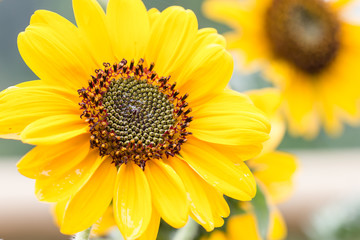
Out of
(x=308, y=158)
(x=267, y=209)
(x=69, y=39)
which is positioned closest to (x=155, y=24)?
(x=69, y=39)

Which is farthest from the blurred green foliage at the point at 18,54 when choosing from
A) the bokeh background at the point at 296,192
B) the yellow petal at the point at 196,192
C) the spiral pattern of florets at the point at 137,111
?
the yellow petal at the point at 196,192

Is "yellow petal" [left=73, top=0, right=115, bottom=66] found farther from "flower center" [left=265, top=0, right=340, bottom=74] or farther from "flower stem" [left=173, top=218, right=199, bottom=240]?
"flower center" [left=265, top=0, right=340, bottom=74]

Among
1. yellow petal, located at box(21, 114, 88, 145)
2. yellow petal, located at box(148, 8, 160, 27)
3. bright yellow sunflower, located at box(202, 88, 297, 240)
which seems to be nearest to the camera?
yellow petal, located at box(21, 114, 88, 145)

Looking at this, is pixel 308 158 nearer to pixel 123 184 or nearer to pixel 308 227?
pixel 308 227

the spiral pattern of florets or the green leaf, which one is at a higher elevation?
the spiral pattern of florets

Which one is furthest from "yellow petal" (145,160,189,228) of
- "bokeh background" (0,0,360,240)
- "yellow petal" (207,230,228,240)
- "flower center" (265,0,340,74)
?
"flower center" (265,0,340,74)

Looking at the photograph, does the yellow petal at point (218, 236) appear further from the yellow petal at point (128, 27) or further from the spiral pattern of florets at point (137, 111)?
the yellow petal at point (128, 27)

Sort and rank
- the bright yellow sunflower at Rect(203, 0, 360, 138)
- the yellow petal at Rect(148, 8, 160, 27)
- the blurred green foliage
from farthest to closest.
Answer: the bright yellow sunflower at Rect(203, 0, 360, 138)
the blurred green foliage
the yellow petal at Rect(148, 8, 160, 27)
